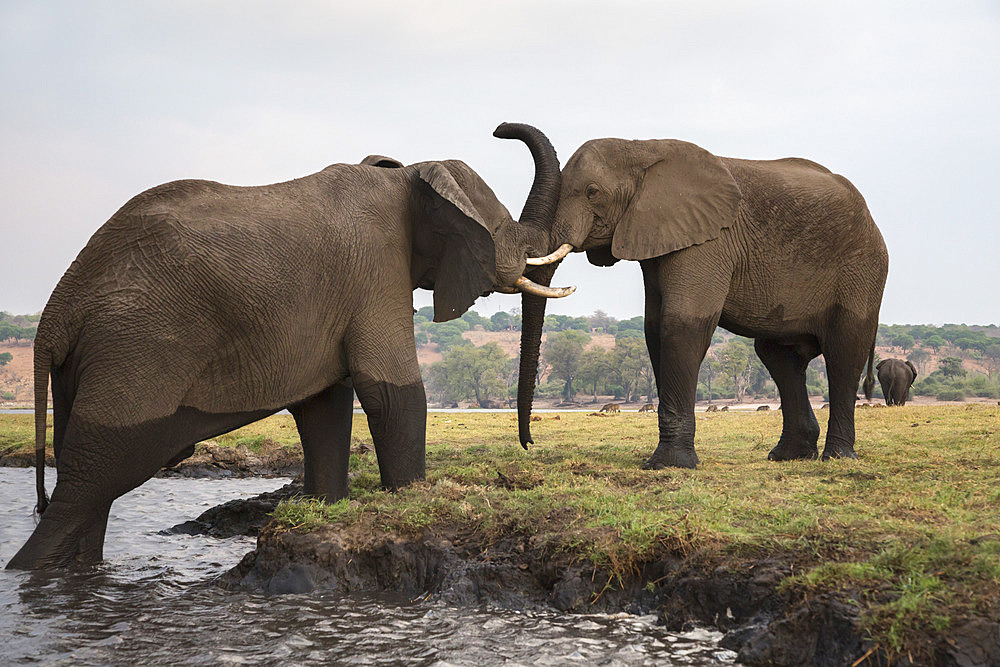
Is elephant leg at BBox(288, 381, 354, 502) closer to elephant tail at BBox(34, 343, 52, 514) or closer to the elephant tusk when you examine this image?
elephant tail at BBox(34, 343, 52, 514)

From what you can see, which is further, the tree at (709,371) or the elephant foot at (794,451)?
the tree at (709,371)

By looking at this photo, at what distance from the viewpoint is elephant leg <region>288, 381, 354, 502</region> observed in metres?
8.55

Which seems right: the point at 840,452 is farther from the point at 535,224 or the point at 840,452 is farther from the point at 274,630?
the point at 274,630

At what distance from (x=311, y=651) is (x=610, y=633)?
5.82ft

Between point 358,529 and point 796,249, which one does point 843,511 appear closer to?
→ point 358,529

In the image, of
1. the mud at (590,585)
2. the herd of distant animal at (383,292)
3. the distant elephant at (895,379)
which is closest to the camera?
the mud at (590,585)

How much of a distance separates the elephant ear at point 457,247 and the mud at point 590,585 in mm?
2629

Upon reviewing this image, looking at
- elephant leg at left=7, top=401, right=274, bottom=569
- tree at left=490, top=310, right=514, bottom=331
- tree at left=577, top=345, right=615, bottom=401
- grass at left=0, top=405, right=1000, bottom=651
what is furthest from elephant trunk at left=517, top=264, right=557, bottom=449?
tree at left=490, top=310, right=514, bottom=331

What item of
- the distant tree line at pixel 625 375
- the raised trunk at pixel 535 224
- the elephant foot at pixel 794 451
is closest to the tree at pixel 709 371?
the distant tree line at pixel 625 375

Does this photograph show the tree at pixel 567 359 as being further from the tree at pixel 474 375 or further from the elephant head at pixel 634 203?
the elephant head at pixel 634 203

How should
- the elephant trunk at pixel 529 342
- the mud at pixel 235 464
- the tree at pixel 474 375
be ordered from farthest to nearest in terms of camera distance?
the tree at pixel 474 375 < the mud at pixel 235 464 < the elephant trunk at pixel 529 342

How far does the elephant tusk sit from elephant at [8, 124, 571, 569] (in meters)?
0.89

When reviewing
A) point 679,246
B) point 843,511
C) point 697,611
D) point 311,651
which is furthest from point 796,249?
point 311,651

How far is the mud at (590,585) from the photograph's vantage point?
462 centimetres
